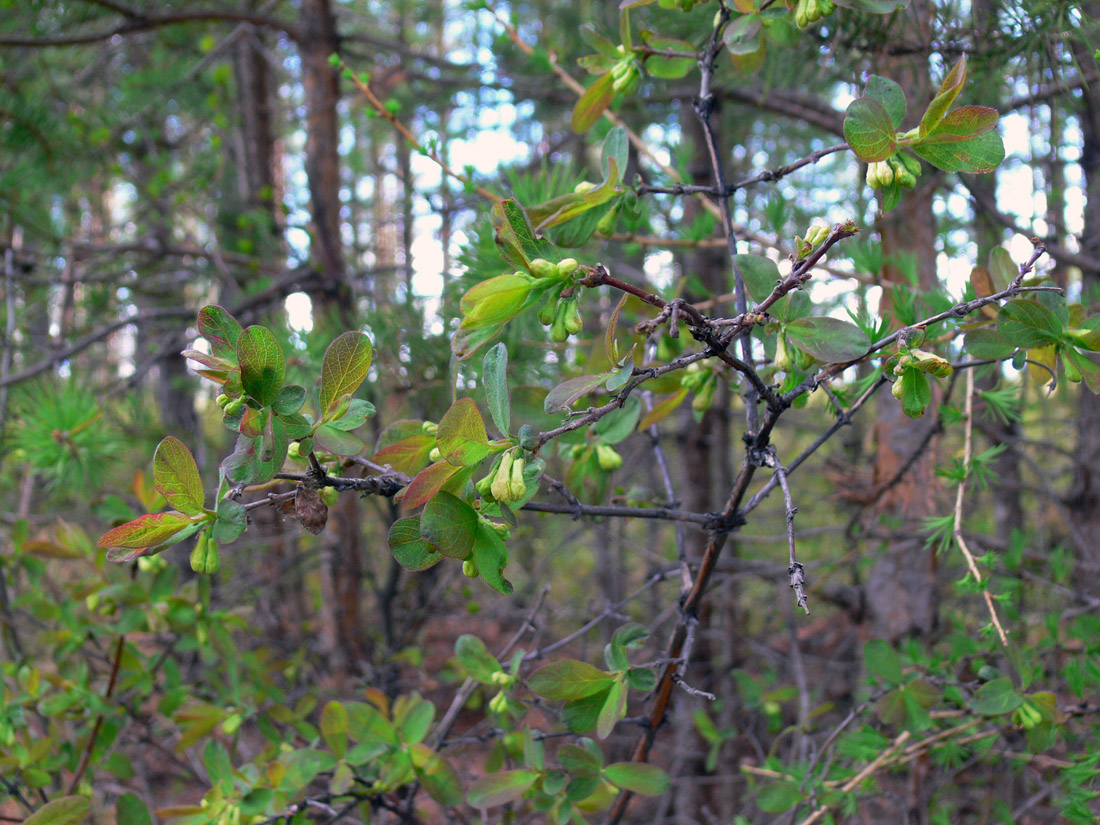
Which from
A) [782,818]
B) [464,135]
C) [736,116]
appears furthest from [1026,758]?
[464,135]

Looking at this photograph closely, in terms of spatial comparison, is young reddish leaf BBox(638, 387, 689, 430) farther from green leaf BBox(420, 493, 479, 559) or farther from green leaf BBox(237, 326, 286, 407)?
green leaf BBox(237, 326, 286, 407)

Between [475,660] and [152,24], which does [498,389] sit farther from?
[152,24]

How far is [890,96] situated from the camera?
2.29ft

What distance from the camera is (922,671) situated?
4.25ft

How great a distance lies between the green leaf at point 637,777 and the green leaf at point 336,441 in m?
0.57

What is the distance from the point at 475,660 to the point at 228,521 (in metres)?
0.50

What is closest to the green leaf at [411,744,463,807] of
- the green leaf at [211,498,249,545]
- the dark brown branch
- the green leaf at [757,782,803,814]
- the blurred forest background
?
the blurred forest background

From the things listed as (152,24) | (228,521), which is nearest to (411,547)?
(228,521)

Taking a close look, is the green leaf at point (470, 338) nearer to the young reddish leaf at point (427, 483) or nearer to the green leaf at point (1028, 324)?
the young reddish leaf at point (427, 483)

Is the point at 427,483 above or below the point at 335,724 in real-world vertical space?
above

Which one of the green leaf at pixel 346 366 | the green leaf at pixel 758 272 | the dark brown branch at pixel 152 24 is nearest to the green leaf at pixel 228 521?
the green leaf at pixel 346 366

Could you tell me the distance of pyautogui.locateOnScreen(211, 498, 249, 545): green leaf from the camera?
2.21 feet

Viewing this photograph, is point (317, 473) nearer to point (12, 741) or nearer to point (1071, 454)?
point (12, 741)

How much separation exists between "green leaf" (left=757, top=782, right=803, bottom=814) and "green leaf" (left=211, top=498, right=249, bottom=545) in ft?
3.30
